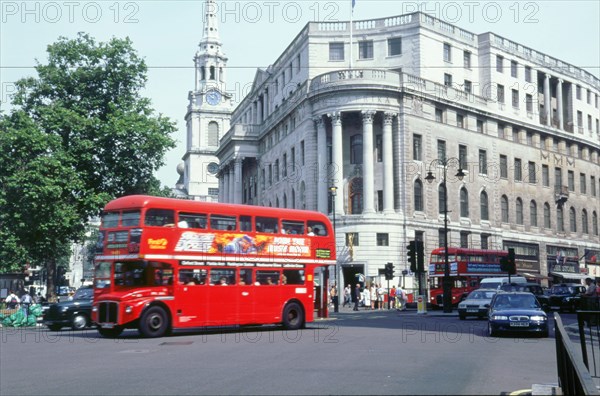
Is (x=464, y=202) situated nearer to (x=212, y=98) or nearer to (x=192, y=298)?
(x=192, y=298)

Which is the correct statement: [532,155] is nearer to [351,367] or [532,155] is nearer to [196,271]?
[196,271]

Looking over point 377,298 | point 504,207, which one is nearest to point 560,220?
point 504,207

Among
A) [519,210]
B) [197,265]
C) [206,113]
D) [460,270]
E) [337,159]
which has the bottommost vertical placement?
[460,270]

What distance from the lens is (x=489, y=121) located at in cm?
6700

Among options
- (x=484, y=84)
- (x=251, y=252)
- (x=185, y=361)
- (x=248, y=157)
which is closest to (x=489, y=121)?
(x=484, y=84)

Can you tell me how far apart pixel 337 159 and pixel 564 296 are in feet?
74.1

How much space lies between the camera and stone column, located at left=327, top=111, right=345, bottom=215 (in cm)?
5931

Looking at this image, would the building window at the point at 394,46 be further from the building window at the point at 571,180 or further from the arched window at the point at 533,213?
the building window at the point at 571,180

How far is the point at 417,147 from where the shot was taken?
60969mm

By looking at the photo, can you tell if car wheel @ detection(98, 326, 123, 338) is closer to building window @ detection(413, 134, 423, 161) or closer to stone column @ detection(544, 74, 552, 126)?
building window @ detection(413, 134, 423, 161)

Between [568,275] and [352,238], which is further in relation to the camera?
[568,275]

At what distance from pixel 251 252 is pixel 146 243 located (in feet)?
13.0

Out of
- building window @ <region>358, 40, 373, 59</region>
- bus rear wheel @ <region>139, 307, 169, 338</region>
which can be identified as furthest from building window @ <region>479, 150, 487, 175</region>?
bus rear wheel @ <region>139, 307, 169, 338</region>

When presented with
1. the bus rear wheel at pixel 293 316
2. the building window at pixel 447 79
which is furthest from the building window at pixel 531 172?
the bus rear wheel at pixel 293 316
